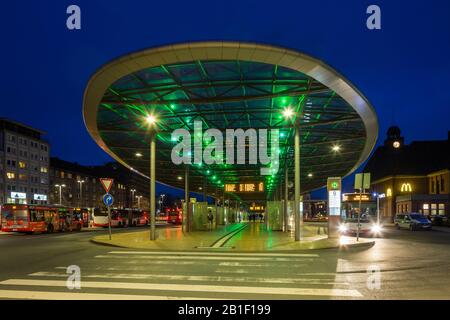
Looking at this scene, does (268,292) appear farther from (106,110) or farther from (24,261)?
(106,110)

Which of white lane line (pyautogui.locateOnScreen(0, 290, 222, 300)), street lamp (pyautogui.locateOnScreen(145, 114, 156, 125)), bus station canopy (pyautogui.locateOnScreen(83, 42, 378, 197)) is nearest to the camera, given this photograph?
white lane line (pyautogui.locateOnScreen(0, 290, 222, 300))

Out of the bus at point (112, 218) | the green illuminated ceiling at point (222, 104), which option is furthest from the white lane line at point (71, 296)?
the bus at point (112, 218)

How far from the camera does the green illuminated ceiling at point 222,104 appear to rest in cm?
1800

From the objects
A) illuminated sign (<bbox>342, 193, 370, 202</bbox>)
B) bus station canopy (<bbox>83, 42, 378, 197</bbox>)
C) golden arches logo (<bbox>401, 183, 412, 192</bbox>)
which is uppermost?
bus station canopy (<bbox>83, 42, 378, 197</bbox>)

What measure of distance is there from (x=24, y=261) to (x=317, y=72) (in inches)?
472

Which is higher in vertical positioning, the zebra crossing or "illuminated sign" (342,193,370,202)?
"illuminated sign" (342,193,370,202)

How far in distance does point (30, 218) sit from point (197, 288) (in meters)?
31.7

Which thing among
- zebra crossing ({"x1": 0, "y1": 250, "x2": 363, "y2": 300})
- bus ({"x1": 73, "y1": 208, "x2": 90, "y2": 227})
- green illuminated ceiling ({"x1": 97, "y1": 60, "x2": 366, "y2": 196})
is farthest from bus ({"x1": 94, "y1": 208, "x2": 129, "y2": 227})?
zebra crossing ({"x1": 0, "y1": 250, "x2": 363, "y2": 300})

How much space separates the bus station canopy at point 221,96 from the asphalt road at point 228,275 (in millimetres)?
6634

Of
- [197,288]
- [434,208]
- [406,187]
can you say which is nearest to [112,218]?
[197,288]

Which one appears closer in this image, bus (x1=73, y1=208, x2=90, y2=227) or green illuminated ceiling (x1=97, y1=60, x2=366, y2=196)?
green illuminated ceiling (x1=97, y1=60, x2=366, y2=196)

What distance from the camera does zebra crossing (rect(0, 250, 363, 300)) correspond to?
9.26m

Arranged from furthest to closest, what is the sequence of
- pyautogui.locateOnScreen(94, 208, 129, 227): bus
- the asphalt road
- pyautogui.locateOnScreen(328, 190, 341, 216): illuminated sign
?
1. pyautogui.locateOnScreen(94, 208, 129, 227): bus
2. pyautogui.locateOnScreen(328, 190, 341, 216): illuminated sign
3. the asphalt road

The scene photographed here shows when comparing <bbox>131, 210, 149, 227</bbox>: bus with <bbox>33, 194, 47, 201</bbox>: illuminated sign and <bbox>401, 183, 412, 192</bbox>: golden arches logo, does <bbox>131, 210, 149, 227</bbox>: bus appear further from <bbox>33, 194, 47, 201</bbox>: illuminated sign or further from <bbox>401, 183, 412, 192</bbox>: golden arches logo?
<bbox>33, 194, 47, 201</bbox>: illuminated sign
